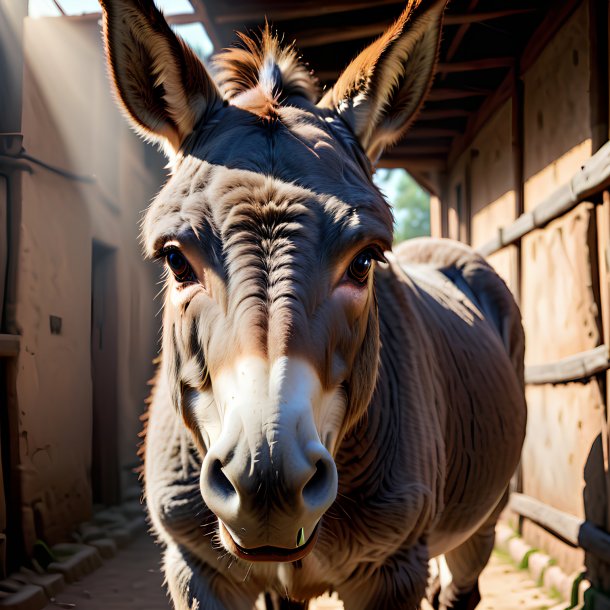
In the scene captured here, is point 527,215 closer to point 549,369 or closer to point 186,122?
point 549,369

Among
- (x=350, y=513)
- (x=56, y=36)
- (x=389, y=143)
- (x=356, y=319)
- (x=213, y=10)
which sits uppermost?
(x=213, y=10)

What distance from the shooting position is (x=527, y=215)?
580 cm

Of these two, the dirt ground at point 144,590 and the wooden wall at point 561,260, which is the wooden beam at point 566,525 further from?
the dirt ground at point 144,590

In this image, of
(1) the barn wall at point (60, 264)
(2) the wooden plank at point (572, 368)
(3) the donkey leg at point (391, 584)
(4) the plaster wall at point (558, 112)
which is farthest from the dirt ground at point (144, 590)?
(4) the plaster wall at point (558, 112)

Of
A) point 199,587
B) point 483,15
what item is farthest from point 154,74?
point 483,15

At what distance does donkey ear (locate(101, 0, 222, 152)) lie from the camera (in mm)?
1995

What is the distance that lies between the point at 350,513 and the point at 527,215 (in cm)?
420

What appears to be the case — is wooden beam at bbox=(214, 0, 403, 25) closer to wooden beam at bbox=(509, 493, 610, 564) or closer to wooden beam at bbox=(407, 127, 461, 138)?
wooden beam at bbox=(407, 127, 461, 138)

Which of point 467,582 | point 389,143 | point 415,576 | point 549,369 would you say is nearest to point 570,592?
point 467,582

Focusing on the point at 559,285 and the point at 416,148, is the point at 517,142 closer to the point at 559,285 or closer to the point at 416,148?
the point at 559,285

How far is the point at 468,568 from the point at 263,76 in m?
3.17

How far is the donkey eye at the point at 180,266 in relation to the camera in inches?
74.2

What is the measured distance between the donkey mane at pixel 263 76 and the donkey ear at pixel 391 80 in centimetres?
11

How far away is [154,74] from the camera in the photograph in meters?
2.14
